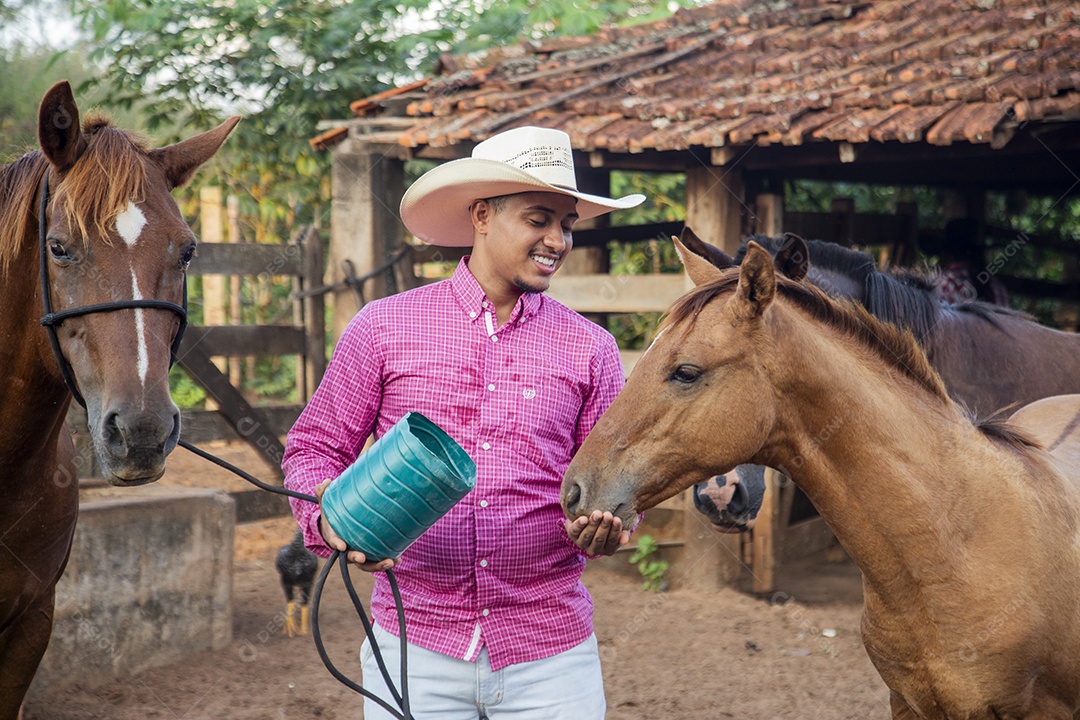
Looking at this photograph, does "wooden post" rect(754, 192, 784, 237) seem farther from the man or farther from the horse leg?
the horse leg

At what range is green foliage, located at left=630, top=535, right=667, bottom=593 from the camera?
270 inches

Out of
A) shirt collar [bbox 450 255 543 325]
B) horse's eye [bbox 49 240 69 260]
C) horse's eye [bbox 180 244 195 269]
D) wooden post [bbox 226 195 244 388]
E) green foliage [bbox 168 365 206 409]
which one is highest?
horse's eye [bbox 49 240 69 260]

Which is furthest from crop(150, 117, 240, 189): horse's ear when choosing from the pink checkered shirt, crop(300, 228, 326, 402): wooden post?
crop(300, 228, 326, 402): wooden post

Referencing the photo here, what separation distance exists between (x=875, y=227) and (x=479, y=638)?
6686mm

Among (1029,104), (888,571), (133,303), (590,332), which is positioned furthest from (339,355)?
(1029,104)

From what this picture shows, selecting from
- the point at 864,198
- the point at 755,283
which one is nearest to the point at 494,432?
the point at 755,283

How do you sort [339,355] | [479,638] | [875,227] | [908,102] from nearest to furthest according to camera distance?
1. [479,638]
2. [339,355]
3. [908,102]
4. [875,227]

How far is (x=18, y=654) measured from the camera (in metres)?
3.04

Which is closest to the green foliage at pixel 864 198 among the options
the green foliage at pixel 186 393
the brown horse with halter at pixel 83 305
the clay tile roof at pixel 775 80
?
the clay tile roof at pixel 775 80

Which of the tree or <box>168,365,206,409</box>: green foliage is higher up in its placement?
the tree

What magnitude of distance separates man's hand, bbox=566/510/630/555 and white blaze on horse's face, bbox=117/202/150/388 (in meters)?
1.04

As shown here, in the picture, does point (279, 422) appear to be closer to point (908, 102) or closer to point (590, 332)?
point (908, 102)

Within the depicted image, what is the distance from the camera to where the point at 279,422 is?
7.56m

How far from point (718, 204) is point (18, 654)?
192 inches
